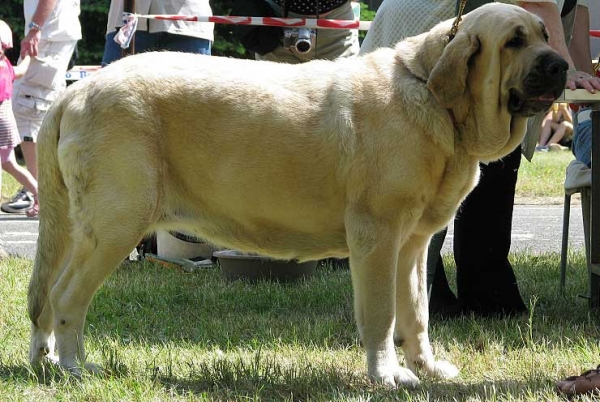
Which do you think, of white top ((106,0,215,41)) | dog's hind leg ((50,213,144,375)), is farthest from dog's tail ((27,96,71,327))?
white top ((106,0,215,41))

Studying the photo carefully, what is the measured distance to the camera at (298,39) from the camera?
21.9 feet

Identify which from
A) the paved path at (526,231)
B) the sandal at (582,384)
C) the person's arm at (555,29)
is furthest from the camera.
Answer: the paved path at (526,231)

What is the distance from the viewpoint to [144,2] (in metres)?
7.11

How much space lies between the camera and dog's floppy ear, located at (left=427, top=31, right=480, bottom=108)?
3.77 m

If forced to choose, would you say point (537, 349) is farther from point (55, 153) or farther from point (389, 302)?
point (55, 153)

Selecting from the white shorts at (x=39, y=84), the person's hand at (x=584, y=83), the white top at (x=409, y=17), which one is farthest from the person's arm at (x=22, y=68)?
the person's hand at (x=584, y=83)

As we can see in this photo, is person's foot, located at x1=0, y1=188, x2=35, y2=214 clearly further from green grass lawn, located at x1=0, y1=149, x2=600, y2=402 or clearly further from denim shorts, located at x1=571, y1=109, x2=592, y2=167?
denim shorts, located at x1=571, y1=109, x2=592, y2=167

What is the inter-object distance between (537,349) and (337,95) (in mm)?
1565

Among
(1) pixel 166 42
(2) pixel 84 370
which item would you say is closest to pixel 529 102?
(2) pixel 84 370

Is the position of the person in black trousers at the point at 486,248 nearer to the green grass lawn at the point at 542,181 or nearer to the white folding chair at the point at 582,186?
the white folding chair at the point at 582,186


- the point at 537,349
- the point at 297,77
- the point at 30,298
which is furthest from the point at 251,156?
the point at 537,349

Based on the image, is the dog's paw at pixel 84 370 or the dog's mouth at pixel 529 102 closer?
the dog's mouth at pixel 529 102

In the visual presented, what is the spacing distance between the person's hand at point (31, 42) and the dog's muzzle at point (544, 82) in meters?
6.48

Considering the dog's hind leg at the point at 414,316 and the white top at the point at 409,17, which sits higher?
the white top at the point at 409,17
